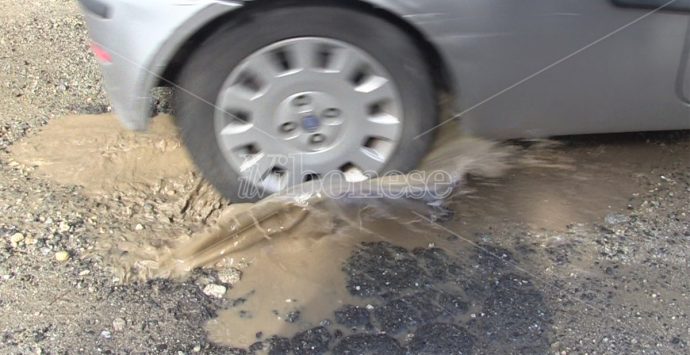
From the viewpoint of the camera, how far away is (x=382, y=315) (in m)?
2.72

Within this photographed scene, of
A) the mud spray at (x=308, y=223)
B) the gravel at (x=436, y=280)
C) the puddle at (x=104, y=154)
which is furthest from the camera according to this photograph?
the puddle at (x=104, y=154)

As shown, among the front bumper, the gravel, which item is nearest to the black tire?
the front bumper

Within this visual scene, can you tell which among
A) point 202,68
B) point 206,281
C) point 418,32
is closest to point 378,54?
point 418,32

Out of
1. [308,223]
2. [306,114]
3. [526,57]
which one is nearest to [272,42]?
[306,114]

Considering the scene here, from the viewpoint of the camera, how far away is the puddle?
3545mm

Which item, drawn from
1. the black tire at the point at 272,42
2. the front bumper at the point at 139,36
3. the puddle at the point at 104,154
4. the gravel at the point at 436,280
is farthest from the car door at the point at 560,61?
the puddle at the point at 104,154

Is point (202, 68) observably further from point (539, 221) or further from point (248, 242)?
point (539, 221)

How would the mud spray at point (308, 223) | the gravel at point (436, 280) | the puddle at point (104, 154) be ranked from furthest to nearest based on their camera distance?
the puddle at point (104, 154), the mud spray at point (308, 223), the gravel at point (436, 280)

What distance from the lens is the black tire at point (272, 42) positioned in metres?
2.90

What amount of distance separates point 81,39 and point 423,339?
361 cm

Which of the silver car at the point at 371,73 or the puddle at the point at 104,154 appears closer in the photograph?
the silver car at the point at 371,73

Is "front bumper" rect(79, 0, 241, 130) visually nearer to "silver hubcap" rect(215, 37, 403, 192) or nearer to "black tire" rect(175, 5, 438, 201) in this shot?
"black tire" rect(175, 5, 438, 201)

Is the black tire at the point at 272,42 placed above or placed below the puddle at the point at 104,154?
above

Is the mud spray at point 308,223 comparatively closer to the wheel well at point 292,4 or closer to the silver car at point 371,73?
the silver car at point 371,73
